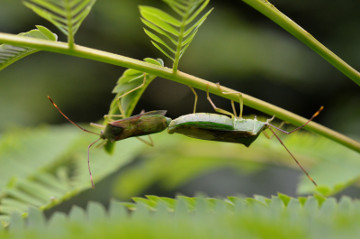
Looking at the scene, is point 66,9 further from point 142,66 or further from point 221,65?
point 221,65

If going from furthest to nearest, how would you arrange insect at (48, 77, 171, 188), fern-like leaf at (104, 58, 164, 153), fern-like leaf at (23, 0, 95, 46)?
insect at (48, 77, 171, 188) < fern-like leaf at (104, 58, 164, 153) < fern-like leaf at (23, 0, 95, 46)

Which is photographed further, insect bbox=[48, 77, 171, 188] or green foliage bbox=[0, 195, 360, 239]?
insect bbox=[48, 77, 171, 188]

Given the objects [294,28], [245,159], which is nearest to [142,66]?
[294,28]

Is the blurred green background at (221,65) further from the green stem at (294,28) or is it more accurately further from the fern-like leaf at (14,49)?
the fern-like leaf at (14,49)

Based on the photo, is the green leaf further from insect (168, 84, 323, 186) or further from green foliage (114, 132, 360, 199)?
green foliage (114, 132, 360, 199)

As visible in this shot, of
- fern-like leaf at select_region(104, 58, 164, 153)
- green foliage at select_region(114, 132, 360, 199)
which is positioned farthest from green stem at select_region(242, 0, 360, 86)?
green foliage at select_region(114, 132, 360, 199)

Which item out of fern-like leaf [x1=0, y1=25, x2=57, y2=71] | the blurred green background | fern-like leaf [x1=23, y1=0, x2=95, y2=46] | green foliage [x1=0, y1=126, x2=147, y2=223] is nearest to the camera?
fern-like leaf [x1=23, y1=0, x2=95, y2=46]

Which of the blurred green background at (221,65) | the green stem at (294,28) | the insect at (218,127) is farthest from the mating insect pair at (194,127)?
the blurred green background at (221,65)
